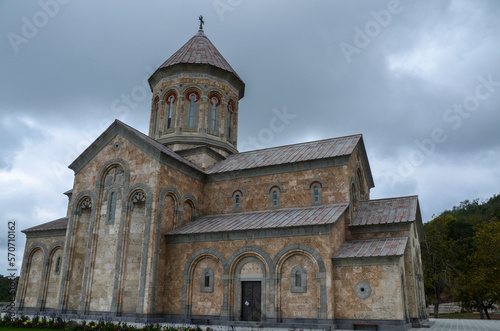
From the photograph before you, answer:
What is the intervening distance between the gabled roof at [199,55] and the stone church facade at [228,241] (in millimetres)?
4491

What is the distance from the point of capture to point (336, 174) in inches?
743

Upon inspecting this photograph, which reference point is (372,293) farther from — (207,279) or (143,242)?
(143,242)

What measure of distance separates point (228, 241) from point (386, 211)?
7792 millimetres

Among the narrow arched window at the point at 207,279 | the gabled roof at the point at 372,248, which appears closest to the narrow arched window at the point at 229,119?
the narrow arched window at the point at 207,279

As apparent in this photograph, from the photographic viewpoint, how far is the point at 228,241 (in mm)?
17609

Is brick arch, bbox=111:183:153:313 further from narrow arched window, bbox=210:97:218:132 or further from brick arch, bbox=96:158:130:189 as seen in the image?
narrow arched window, bbox=210:97:218:132

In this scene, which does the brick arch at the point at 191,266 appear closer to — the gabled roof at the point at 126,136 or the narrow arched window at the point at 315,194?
the gabled roof at the point at 126,136

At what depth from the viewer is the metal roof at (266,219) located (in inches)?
657

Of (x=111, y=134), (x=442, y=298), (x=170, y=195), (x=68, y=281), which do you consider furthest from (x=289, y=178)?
(x=442, y=298)

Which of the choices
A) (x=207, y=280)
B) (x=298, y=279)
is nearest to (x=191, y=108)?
(x=207, y=280)

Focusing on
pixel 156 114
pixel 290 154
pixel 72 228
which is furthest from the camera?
pixel 156 114

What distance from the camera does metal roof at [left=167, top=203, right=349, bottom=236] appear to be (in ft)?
54.8

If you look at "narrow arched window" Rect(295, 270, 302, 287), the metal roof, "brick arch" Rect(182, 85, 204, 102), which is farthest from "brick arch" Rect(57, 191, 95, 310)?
"narrow arched window" Rect(295, 270, 302, 287)

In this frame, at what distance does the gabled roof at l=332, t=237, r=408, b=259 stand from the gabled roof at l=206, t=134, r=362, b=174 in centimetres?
429
